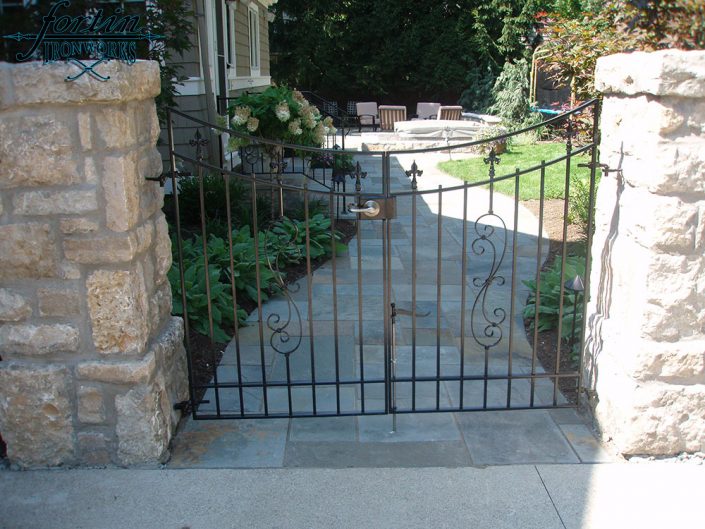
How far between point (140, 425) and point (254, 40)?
13970 millimetres

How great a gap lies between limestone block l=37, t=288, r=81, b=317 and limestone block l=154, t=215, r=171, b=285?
423 millimetres

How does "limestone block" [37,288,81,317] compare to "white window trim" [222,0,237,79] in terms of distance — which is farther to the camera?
"white window trim" [222,0,237,79]

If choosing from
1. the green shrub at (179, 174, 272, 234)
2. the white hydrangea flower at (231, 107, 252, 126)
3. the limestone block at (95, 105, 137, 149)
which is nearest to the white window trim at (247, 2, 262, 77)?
the white hydrangea flower at (231, 107, 252, 126)

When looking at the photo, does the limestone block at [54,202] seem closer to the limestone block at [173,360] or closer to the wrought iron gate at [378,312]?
the wrought iron gate at [378,312]

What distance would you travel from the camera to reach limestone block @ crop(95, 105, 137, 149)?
273 cm

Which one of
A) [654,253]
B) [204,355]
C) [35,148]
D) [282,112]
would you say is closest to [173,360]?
[204,355]

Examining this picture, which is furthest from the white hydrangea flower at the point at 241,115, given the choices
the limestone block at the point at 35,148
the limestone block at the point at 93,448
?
the limestone block at the point at 93,448

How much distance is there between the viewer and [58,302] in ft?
9.49

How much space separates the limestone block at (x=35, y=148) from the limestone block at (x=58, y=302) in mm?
473

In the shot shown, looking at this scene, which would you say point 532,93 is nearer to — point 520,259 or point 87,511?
point 520,259

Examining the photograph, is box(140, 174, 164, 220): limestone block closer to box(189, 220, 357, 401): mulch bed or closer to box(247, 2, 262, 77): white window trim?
box(189, 220, 357, 401): mulch bed

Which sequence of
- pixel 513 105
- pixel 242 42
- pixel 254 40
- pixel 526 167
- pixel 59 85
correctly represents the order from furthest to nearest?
pixel 513 105
pixel 254 40
pixel 242 42
pixel 526 167
pixel 59 85

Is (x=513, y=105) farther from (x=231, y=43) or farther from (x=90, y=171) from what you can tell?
(x=90, y=171)

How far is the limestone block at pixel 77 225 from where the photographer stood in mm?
2805
